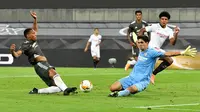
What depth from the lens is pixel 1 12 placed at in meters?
40.2

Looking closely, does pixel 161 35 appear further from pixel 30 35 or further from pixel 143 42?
pixel 30 35

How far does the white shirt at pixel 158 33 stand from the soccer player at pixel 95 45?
13471 millimetres

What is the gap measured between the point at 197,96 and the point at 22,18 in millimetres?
26171

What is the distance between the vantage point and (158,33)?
1994 cm

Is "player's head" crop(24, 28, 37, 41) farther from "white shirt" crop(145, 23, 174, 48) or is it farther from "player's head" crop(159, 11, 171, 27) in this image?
"white shirt" crop(145, 23, 174, 48)

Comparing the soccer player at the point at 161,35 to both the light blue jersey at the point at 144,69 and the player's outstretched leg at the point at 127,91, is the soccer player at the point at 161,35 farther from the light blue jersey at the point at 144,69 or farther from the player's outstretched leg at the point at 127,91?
the player's outstretched leg at the point at 127,91

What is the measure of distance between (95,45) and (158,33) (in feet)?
45.8

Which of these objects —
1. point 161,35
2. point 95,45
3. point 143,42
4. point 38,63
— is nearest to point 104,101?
point 143,42

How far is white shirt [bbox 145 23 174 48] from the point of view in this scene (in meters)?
19.7

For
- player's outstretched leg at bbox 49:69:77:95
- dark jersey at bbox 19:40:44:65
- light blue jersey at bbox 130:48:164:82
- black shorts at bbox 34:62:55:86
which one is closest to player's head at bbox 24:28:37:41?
dark jersey at bbox 19:40:44:65

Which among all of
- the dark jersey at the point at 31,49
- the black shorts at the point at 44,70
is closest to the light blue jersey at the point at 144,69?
the black shorts at the point at 44,70

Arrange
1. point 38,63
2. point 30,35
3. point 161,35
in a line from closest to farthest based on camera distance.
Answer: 1. point 30,35
2. point 38,63
3. point 161,35

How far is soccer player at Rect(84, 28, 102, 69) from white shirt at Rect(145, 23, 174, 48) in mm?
13471

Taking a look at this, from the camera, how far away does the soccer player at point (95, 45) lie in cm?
3362
